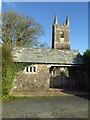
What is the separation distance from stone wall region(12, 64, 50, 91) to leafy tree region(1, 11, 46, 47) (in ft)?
57.1

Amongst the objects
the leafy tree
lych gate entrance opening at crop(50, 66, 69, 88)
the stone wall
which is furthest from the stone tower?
the stone wall

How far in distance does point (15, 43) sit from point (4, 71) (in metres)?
23.7

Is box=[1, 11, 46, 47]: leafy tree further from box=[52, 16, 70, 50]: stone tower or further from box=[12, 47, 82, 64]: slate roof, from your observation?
box=[12, 47, 82, 64]: slate roof

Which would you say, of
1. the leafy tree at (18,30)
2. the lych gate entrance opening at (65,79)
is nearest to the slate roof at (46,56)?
the lych gate entrance opening at (65,79)

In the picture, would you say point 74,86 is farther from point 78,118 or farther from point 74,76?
point 78,118

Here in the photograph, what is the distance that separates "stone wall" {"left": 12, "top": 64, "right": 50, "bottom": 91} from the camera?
65.1 feet

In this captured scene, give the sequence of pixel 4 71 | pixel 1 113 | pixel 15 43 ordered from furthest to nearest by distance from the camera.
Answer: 1. pixel 15 43
2. pixel 4 71
3. pixel 1 113

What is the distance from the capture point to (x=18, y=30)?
38.0 m

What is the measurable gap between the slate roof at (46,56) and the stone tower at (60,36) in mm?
20754

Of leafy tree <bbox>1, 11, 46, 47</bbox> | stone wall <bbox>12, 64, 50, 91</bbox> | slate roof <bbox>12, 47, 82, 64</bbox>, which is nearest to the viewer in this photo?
stone wall <bbox>12, 64, 50, 91</bbox>

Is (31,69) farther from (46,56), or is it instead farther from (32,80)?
(46,56)

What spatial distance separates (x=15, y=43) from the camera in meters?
37.3

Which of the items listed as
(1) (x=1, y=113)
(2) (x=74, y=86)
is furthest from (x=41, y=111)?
(2) (x=74, y=86)

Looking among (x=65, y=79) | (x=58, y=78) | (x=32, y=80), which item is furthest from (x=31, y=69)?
(x=65, y=79)
